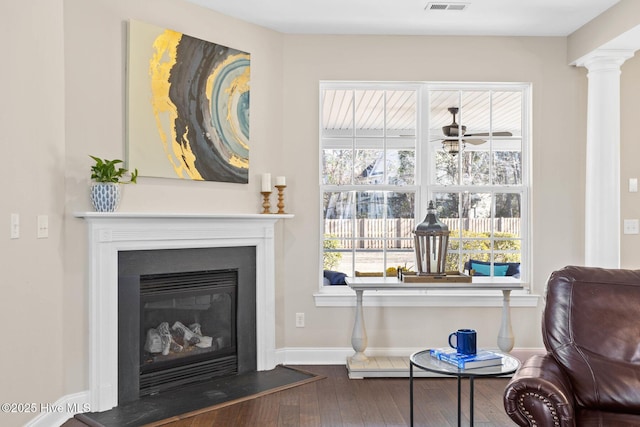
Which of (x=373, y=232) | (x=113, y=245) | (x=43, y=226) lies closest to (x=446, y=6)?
(x=373, y=232)

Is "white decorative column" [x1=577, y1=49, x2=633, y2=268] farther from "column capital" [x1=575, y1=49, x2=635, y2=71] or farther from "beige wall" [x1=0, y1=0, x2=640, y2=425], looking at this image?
"beige wall" [x1=0, y1=0, x2=640, y2=425]

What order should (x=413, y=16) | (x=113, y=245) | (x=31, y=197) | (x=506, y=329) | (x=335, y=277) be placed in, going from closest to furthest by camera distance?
(x=31, y=197) → (x=113, y=245) → (x=413, y=16) → (x=506, y=329) → (x=335, y=277)

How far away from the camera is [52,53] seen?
10.7 ft

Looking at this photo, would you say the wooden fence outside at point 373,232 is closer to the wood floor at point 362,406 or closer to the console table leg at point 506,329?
the console table leg at point 506,329

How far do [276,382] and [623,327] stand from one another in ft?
7.74

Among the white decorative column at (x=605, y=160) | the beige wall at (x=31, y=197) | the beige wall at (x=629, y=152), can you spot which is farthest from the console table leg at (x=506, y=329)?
the beige wall at (x=31, y=197)

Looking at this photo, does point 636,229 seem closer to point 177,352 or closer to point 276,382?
point 276,382

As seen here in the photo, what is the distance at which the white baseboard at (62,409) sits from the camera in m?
3.13

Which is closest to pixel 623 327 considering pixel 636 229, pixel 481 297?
pixel 481 297

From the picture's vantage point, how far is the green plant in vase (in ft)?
11.4

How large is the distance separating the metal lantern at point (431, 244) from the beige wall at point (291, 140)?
469 millimetres

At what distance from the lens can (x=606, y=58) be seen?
4.38m

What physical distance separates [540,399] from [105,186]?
2.63 metres

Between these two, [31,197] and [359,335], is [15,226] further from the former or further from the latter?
[359,335]
